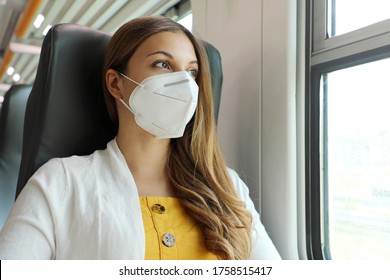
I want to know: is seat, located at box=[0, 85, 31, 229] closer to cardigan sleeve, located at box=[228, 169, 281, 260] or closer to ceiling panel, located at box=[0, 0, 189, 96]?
cardigan sleeve, located at box=[228, 169, 281, 260]

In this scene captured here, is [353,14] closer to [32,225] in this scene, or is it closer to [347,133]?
[347,133]

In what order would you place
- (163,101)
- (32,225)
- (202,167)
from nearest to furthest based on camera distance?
1. (32,225)
2. (163,101)
3. (202,167)

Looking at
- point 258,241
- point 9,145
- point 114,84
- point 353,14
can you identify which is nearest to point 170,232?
point 258,241

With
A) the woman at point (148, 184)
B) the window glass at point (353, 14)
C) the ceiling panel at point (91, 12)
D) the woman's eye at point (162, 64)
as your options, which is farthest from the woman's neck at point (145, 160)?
the ceiling panel at point (91, 12)

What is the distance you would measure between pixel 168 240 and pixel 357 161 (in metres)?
0.69

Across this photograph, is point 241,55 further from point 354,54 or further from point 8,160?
point 8,160

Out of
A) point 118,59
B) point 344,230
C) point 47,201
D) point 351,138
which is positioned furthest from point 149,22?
point 344,230

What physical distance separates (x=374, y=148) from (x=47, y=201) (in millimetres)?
1001

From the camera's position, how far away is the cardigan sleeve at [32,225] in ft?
3.28

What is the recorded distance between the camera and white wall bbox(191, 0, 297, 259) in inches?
59.5

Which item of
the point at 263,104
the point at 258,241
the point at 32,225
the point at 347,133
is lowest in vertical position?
the point at 258,241

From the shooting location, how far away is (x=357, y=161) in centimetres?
139

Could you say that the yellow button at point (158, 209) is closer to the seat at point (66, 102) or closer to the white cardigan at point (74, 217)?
the white cardigan at point (74, 217)

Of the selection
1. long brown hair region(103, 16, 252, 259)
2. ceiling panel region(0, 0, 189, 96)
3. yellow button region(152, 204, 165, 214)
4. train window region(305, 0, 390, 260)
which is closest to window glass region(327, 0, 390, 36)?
train window region(305, 0, 390, 260)
